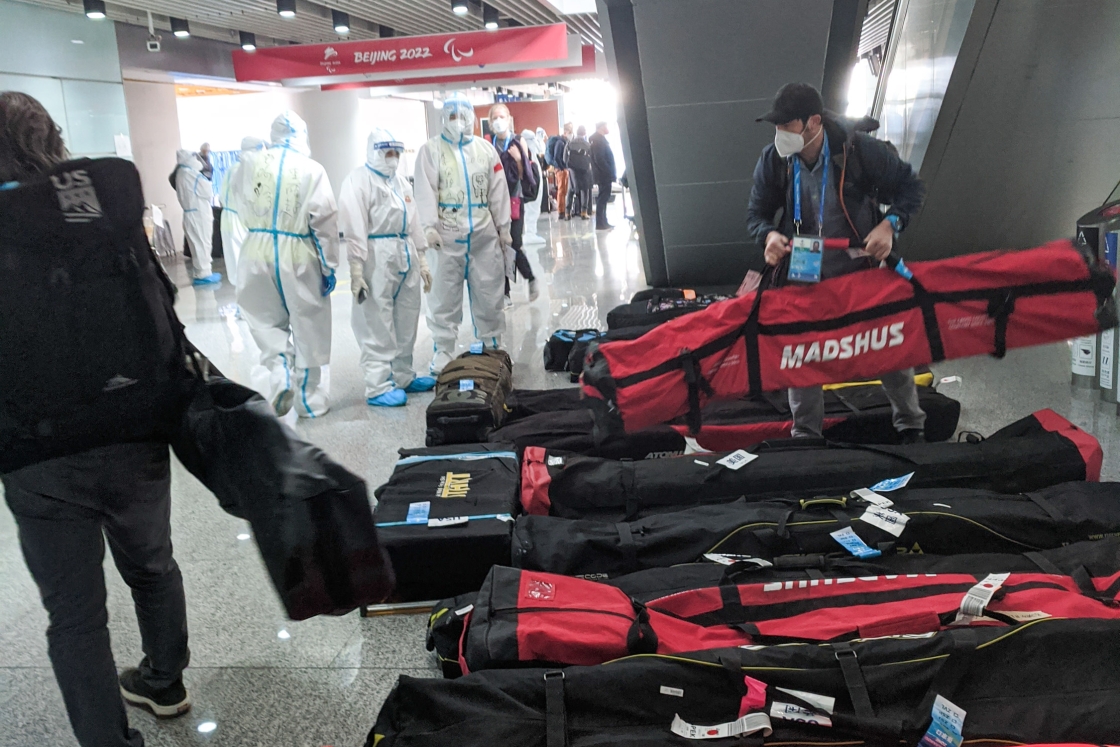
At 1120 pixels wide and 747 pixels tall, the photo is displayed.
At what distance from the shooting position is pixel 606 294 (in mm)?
8023

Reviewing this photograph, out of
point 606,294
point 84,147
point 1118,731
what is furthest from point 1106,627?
point 84,147

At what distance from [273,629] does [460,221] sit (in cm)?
317

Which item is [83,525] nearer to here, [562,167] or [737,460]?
[737,460]

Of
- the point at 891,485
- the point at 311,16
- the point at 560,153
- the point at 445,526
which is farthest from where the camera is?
the point at 560,153

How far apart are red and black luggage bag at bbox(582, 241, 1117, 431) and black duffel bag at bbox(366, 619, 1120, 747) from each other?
1.19 m

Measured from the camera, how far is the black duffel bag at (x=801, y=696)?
1.65 m

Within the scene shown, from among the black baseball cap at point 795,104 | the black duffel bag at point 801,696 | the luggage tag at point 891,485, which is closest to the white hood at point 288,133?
the black baseball cap at point 795,104

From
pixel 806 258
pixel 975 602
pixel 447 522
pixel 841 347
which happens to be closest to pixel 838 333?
pixel 841 347

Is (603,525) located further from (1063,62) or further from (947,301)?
(1063,62)

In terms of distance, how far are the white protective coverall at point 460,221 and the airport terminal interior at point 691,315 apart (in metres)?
0.04

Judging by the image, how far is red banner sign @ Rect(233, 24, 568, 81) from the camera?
40.5 feet

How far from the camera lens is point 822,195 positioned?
3139 millimetres

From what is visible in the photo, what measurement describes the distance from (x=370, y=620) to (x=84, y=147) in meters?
10.3

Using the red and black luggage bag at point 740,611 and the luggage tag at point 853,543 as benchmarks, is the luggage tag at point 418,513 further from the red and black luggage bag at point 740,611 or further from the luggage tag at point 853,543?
the luggage tag at point 853,543
